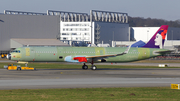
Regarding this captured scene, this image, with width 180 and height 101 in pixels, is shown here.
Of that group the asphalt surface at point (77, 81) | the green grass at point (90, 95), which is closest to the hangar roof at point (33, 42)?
the asphalt surface at point (77, 81)

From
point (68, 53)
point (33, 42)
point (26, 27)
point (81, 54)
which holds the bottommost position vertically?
point (81, 54)

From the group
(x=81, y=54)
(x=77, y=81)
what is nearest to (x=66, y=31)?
(x=81, y=54)

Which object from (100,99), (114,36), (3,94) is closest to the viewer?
(100,99)

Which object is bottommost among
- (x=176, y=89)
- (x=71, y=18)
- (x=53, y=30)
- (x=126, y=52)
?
(x=176, y=89)

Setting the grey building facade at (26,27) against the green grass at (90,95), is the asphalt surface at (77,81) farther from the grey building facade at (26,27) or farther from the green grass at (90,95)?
the grey building facade at (26,27)

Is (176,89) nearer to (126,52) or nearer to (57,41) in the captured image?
(126,52)

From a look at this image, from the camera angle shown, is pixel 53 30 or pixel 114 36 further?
pixel 114 36

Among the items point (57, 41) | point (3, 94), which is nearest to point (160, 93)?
point (3, 94)

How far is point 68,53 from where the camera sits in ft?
149

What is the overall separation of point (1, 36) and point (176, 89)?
252 ft

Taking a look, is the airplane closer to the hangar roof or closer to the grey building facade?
the hangar roof

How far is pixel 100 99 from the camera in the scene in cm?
1855

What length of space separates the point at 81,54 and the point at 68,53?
2.26 m

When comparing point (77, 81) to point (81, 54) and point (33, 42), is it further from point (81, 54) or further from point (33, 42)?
point (33, 42)
